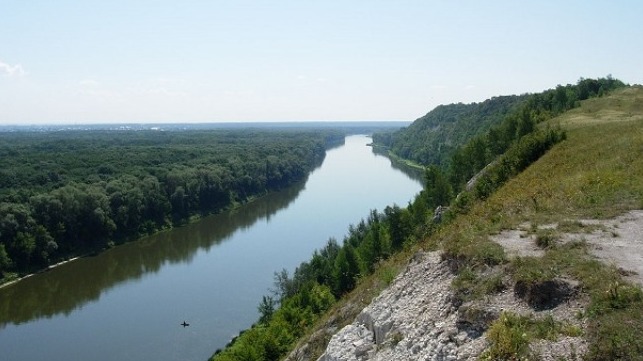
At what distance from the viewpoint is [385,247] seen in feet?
104

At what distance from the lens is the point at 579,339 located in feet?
25.1

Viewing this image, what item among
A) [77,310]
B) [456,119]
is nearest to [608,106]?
[77,310]

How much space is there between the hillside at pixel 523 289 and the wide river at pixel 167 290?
1886 cm

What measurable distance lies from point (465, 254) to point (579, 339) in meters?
3.54

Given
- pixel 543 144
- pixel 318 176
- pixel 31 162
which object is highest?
pixel 543 144

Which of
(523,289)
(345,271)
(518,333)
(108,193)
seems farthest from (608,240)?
(108,193)

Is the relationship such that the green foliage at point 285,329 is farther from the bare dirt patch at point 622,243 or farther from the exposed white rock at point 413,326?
the bare dirt patch at point 622,243

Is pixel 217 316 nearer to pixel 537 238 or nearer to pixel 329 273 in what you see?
pixel 329 273

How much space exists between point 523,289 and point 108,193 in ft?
201

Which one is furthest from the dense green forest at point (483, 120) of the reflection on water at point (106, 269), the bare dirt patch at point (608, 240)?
the reflection on water at point (106, 269)

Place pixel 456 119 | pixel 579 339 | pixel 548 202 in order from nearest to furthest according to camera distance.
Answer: pixel 579 339, pixel 548 202, pixel 456 119

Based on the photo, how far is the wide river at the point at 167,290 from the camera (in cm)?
3198

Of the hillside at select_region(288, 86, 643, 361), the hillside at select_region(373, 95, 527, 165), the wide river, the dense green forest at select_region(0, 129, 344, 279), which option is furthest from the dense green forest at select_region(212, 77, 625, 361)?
the hillside at select_region(373, 95, 527, 165)

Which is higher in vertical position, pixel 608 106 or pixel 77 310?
pixel 608 106
